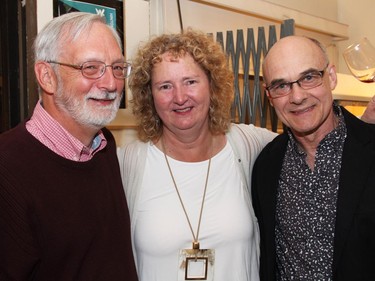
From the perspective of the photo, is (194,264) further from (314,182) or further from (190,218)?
(314,182)

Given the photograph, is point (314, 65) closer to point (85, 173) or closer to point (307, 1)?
point (85, 173)

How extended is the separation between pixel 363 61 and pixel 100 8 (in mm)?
1410

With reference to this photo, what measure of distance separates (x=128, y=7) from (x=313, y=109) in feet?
4.55

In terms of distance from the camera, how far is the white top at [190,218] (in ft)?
5.50

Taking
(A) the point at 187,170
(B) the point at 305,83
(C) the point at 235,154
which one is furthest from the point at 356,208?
(A) the point at 187,170

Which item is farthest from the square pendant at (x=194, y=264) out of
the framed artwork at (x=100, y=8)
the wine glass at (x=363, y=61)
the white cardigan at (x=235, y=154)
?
the wine glass at (x=363, y=61)

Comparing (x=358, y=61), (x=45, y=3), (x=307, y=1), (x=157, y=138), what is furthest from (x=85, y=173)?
(x=307, y=1)

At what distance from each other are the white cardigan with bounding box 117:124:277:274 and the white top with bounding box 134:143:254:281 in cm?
3

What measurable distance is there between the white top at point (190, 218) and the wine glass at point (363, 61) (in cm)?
93

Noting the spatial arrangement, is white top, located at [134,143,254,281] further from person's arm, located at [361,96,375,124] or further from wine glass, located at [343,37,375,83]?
wine glass, located at [343,37,375,83]

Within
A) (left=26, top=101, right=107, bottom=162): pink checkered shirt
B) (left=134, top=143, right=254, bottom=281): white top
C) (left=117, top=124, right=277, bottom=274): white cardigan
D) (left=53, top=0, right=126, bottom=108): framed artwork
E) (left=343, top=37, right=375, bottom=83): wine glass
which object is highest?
(left=53, top=0, right=126, bottom=108): framed artwork

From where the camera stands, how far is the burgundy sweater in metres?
1.15

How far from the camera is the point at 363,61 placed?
223cm

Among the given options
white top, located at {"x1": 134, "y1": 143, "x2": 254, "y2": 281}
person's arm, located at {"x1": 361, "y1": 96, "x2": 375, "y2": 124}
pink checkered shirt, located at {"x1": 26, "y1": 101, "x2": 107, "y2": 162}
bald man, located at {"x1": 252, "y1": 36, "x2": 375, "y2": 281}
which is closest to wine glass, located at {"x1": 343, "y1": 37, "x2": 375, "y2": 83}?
person's arm, located at {"x1": 361, "y1": 96, "x2": 375, "y2": 124}
